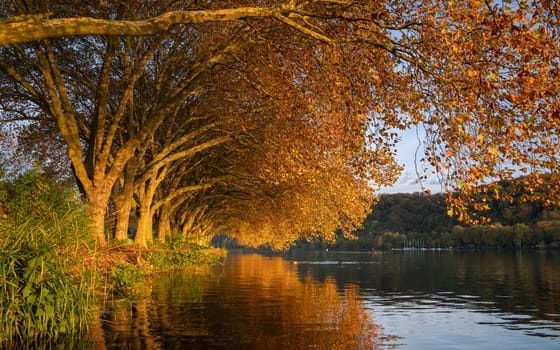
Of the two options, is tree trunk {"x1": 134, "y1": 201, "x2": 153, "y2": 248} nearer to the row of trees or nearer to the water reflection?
the row of trees

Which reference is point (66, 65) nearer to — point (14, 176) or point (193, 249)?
point (14, 176)

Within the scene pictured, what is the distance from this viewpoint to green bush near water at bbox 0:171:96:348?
453 inches

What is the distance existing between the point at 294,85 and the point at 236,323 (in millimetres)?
10015

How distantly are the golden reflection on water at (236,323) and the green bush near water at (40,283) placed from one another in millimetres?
871

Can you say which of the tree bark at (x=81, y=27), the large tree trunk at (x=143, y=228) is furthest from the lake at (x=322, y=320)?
the large tree trunk at (x=143, y=228)

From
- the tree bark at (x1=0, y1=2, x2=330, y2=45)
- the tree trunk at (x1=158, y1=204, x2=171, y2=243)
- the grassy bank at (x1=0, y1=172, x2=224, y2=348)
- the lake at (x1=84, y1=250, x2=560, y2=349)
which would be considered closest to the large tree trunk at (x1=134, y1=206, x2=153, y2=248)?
the tree trunk at (x1=158, y1=204, x2=171, y2=243)

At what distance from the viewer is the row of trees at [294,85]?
508 inches

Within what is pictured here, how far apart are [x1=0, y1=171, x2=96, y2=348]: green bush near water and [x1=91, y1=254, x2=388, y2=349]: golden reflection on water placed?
34.3 inches

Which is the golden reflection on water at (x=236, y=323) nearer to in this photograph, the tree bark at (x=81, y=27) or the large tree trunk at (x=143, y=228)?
the tree bark at (x=81, y=27)

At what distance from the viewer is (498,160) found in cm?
1456

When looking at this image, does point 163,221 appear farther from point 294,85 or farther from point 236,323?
point 236,323

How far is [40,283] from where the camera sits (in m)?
11.9

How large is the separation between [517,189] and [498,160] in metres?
0.89

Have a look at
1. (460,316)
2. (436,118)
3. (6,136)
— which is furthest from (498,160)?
(6,136)
